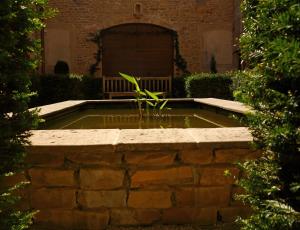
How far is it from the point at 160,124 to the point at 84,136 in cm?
251

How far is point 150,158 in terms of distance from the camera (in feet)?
7.55

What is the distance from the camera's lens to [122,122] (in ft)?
17.0

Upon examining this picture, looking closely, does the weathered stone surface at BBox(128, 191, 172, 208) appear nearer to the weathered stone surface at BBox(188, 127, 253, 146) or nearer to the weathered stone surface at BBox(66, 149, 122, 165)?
the weathered stone surface at BBox(66, 149, 122, 165)

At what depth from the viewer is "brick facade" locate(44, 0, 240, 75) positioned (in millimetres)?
12617

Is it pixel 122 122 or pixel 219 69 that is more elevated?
pixel 219 69

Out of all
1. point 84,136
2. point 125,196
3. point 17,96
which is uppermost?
point 17,96

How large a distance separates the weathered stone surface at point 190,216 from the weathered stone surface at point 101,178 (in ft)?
1.27

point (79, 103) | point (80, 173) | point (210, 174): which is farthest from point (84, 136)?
point (79, 103)

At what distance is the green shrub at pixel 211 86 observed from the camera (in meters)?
9.40

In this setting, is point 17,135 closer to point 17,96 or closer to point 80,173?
point 17,96

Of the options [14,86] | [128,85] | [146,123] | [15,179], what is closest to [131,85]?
[128,85]

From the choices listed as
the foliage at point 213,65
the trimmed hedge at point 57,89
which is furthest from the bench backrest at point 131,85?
the foliage at point 213,65

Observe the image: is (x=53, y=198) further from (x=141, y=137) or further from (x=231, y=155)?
(x=231, y=155)

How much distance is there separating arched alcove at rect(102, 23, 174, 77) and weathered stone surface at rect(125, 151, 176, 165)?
10783 mm
